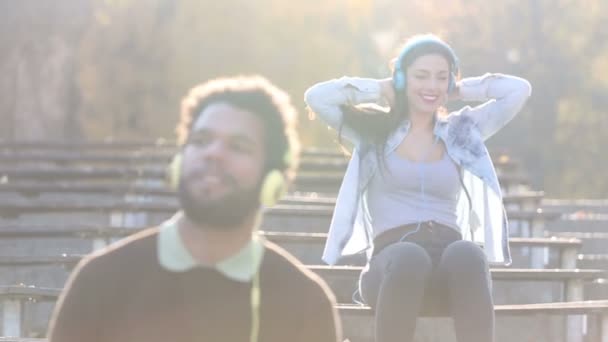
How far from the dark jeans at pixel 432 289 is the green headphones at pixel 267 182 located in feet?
10.2

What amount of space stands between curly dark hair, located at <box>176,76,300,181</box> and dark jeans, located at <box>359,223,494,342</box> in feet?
10.0

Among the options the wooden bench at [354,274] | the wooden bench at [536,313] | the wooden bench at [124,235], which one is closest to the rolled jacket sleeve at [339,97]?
the wooden bench at [536,313]

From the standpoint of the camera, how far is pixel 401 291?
704 cm

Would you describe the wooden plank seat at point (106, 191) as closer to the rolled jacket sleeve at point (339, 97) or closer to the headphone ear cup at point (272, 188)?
the rolled jacket sleeve at point (339, 97)

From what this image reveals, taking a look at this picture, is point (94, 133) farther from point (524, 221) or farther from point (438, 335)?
point (438, 335)

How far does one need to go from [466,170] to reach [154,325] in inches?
161

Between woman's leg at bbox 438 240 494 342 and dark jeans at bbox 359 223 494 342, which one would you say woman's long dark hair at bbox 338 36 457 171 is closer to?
dark jeans at bbox 359 223 494 342

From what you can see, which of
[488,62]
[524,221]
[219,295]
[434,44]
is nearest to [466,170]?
[434,44]

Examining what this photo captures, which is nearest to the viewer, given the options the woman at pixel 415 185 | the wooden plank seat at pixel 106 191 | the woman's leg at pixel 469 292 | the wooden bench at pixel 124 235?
the woman's leg at pixel 469 292

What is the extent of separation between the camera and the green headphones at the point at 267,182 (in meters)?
3.75

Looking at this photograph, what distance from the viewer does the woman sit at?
710cm

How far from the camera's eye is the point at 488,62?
43938mm

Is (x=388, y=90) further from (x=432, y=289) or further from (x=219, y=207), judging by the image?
(x=219, y=207)

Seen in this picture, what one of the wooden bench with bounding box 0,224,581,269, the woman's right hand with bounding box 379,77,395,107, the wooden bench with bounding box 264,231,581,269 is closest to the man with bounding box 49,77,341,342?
the woman's right hand with bounding box 379,77,395,107
